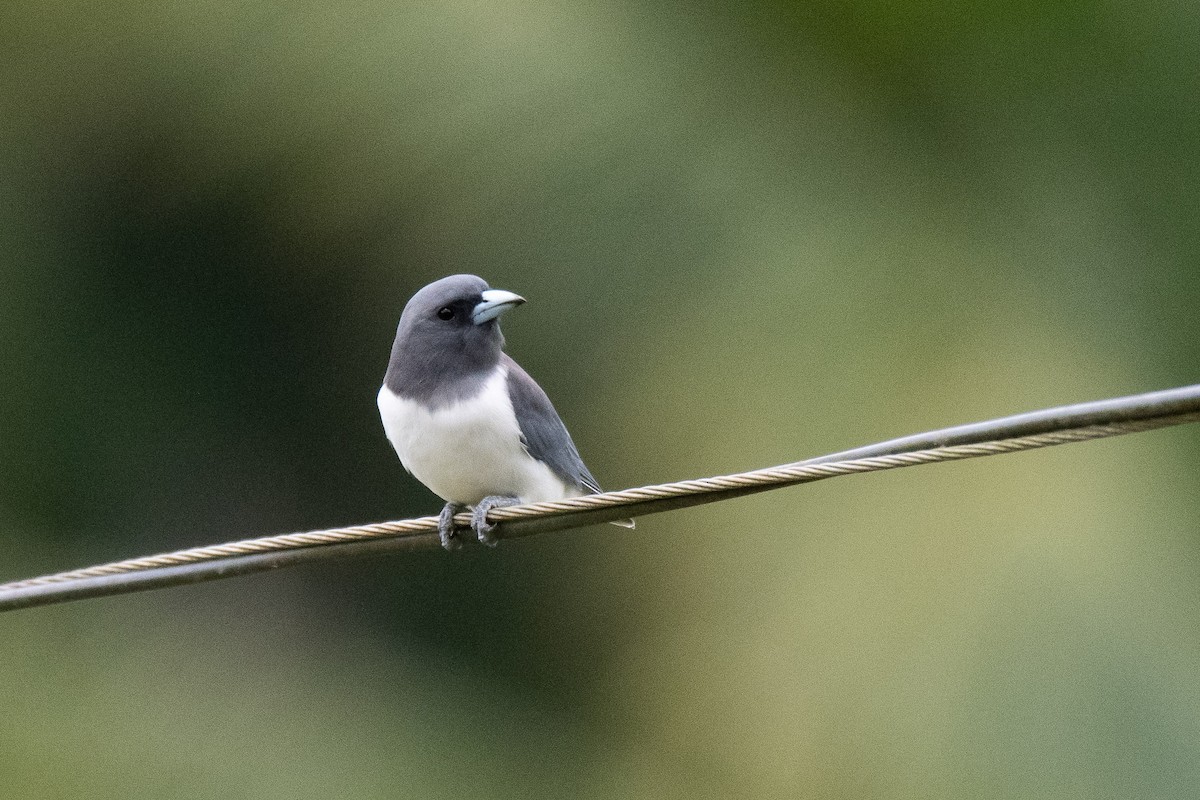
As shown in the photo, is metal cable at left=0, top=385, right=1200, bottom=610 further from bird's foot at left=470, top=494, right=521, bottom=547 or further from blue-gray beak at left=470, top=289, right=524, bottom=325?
blue-gray beak at left=470, top=289, right=524, bottom=325

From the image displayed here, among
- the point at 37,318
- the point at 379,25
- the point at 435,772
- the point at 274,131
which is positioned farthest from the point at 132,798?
the point at 379,25

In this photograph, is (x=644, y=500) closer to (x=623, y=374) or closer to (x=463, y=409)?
(x=463, y=409)

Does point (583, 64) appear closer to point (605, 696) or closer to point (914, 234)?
point (914, 234)

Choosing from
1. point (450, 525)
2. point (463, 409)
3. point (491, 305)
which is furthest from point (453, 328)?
point (450, 525)

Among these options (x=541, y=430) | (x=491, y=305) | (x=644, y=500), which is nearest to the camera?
(x=644, y=500)

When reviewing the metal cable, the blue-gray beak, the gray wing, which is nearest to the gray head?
the blue-gray beak

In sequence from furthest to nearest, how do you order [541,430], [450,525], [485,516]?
[541,430] < [450,525] < [485,516]

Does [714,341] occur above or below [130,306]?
below

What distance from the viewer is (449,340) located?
4.75m

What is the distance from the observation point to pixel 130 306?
31.1 feet

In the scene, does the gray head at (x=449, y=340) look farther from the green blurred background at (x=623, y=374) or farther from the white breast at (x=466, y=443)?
the green blurred background at (x=623, y=374)

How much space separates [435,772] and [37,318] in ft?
13.2

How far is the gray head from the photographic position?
183 inches

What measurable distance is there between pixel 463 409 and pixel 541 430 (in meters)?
0.45
